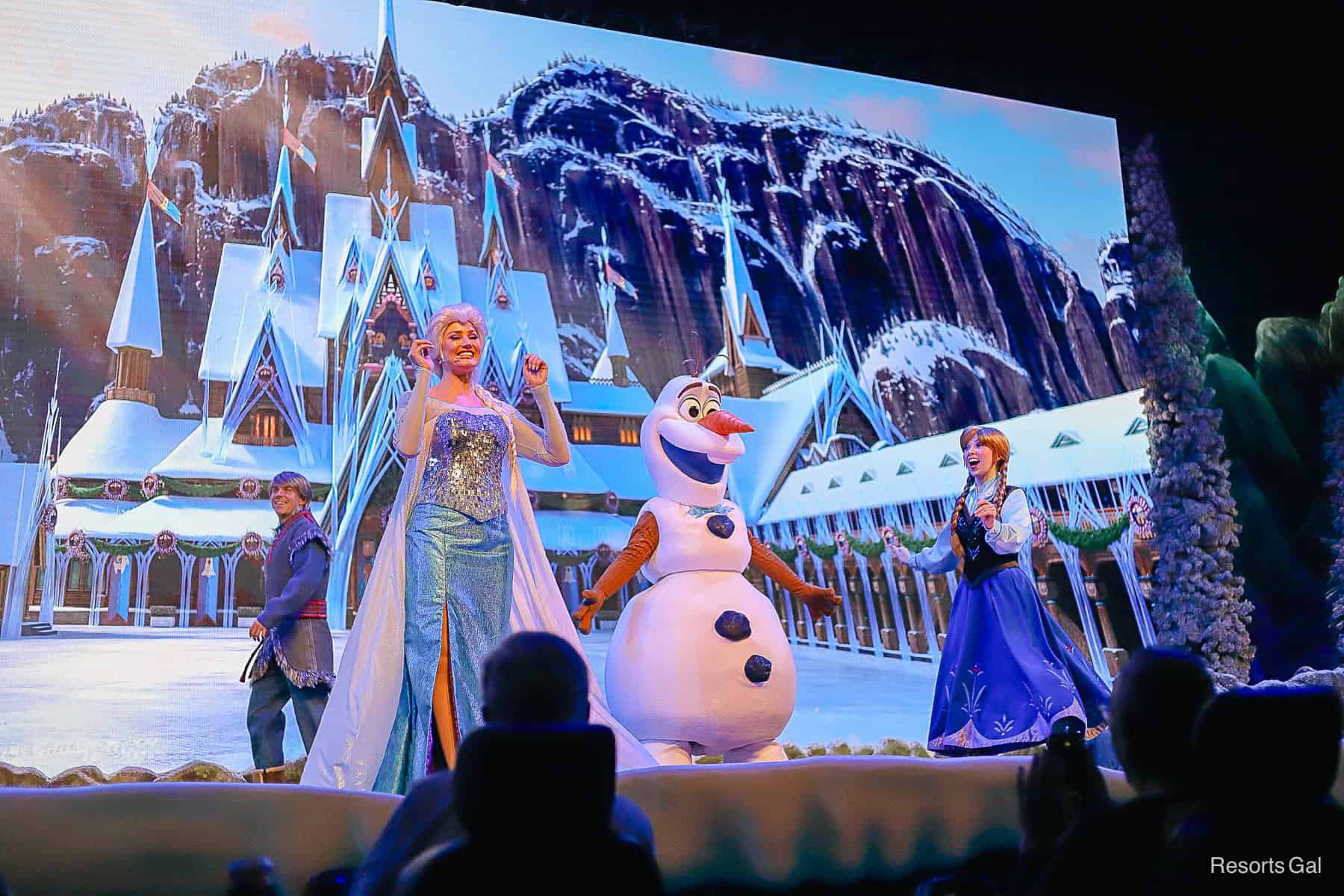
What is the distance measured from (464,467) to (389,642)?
20.6 inches

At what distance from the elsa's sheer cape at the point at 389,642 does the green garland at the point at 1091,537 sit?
3914mm

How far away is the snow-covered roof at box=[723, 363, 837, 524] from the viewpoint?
5773 mm

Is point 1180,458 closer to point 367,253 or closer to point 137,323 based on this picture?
point 367,253

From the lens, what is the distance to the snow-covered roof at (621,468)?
17.6 ft

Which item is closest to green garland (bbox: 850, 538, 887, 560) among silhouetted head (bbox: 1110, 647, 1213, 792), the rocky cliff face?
the rocky cliff face

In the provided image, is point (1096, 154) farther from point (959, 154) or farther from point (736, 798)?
point (736, 798)

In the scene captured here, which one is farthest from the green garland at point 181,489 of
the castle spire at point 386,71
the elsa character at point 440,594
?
the elsa character at point 440,594

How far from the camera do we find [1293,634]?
21.8 feet

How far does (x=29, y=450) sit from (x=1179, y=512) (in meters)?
5.99

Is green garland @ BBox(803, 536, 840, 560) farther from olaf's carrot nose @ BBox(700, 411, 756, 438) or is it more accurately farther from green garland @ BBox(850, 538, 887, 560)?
olaf's carrot nose @ BBox(700, 411, 756, 438)

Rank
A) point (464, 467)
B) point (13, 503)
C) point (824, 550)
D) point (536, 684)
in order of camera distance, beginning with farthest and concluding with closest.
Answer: point (824, 550)
point (13, 503)
point (464, 467)
point (536, 684)

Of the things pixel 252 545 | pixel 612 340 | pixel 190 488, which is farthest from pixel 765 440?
pixel 190 488

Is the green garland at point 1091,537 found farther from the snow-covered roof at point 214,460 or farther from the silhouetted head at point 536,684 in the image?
the silhouetted head at point 536,684

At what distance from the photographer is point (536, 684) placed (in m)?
1.14
